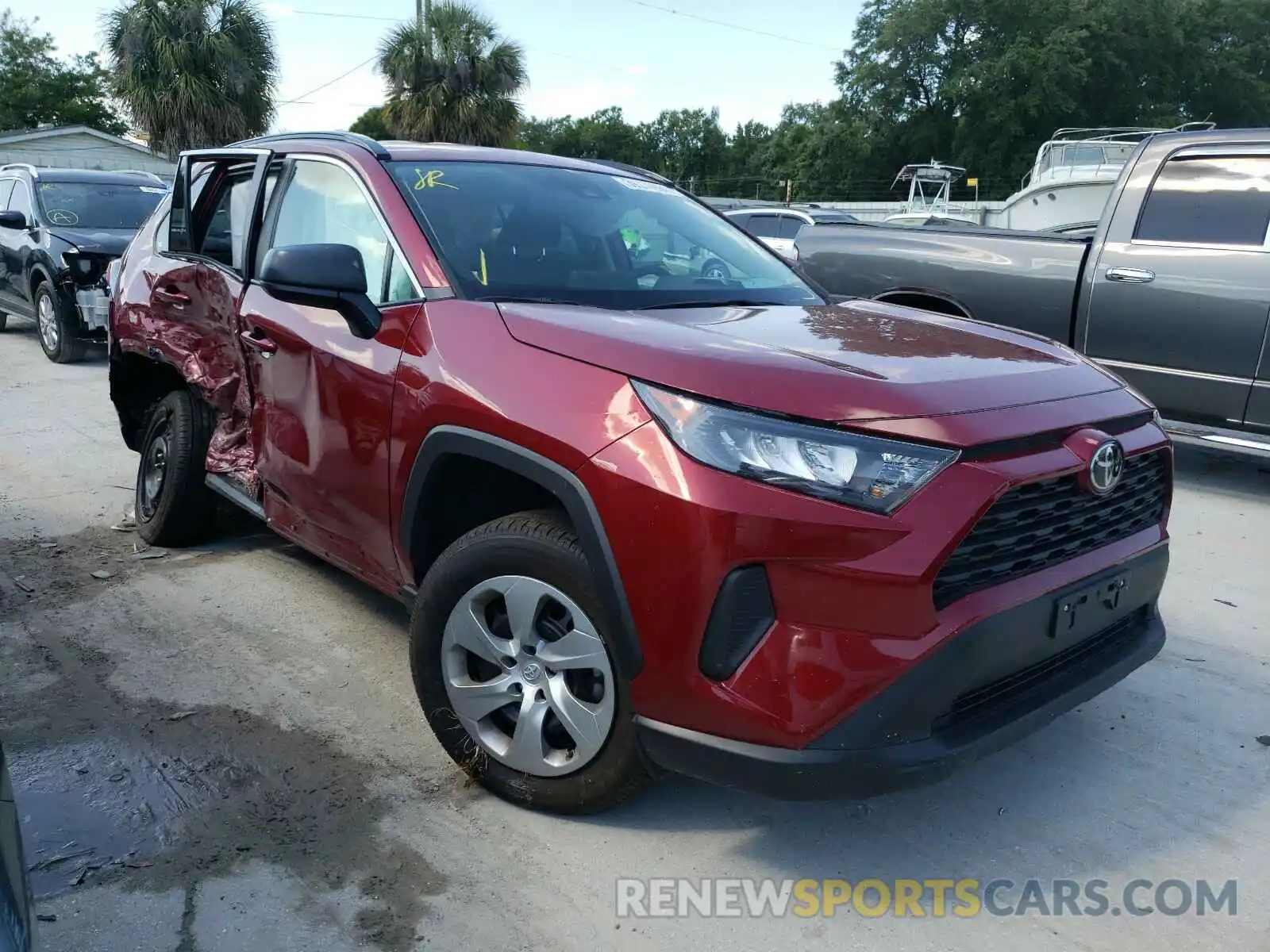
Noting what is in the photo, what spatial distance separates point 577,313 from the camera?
2.74 meters

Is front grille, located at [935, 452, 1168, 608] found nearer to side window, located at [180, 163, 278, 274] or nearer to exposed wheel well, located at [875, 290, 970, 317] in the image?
side window, located at [180, 163, 278, 274]

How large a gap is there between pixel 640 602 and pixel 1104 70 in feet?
180

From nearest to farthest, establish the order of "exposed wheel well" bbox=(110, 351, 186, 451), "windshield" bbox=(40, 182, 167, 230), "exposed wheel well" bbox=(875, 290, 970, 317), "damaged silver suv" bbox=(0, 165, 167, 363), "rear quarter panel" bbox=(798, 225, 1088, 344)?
"exposed wheel well" bbox=(110, 351, 186, 451)
"rear quarter panel" bbox=(798, 225, 1088, 344)
"exposed wheel well" bbox=(875, 290, 970, 317)
"damaged silver suv" bbox=(0, 165, 167, 363)
"windshield" bbox=(40, 182, 167, 230)

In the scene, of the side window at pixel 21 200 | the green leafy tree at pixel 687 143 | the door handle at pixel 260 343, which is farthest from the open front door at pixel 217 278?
the green leafy tree at pixel 687 143

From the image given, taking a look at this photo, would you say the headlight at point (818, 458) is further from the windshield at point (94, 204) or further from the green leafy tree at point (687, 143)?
the green leafy tree at point (687, 143)

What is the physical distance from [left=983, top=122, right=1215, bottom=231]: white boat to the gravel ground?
16178 millimetres

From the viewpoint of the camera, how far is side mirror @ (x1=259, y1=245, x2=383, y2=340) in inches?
114

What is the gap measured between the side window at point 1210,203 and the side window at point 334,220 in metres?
4.65

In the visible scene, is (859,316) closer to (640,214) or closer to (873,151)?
(640,214)

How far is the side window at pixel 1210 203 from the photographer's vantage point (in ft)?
18.4

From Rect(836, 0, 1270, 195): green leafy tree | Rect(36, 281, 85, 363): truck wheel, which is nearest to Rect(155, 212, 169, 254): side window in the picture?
Rect(36, 281, 85, 363): truck wheel

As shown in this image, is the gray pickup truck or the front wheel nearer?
the front wheel

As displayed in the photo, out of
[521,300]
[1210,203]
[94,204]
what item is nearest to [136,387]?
[521,300]

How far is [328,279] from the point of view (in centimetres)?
291
